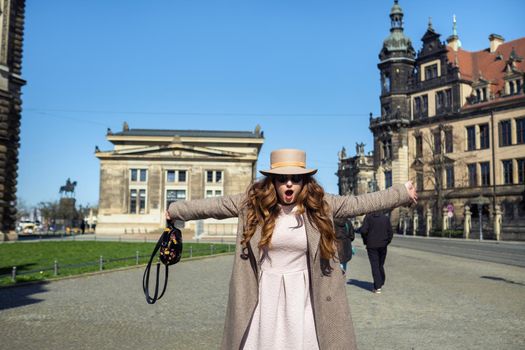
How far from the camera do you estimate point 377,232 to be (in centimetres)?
1224

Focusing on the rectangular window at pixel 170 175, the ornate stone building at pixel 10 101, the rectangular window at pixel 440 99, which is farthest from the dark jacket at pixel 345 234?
the rectangular window at pixel 170 175

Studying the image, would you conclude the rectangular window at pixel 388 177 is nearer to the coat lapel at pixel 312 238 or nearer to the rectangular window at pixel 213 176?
the rectangular window at pixel 213 176

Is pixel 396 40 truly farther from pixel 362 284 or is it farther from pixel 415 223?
pixel 362 284

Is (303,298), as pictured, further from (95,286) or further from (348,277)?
(348,277)

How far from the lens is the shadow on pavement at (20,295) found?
10.4m

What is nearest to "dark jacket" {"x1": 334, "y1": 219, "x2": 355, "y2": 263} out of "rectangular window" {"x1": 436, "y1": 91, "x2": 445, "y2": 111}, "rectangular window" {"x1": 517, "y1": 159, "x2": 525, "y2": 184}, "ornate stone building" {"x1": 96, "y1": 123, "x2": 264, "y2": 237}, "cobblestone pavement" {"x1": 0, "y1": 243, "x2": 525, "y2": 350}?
"cobblestone pavement" {"x1": 0, "y1": 243, "x2": 525, "y2": 350}

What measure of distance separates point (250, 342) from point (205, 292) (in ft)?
29.0

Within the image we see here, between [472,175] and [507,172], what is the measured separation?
4.73 metres

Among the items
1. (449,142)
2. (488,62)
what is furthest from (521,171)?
(488,62)

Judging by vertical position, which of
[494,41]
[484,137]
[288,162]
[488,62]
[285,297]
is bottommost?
[285,297]

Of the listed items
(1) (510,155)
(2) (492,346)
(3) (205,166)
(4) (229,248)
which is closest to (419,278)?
(2) (492,346)

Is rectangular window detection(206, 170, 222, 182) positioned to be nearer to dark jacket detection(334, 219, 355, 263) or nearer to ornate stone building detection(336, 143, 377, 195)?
ornate stone building detection(336, 143, 377, 195)

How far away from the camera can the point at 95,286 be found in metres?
13.3

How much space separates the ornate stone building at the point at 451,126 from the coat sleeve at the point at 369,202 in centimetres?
4737
